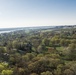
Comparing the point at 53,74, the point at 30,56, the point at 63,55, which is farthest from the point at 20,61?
the point at 63,55

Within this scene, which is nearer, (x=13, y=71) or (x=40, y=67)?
(x=13, y=71)

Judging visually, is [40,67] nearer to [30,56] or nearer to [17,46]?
[30,56]

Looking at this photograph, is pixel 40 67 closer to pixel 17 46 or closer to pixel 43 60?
pixel 43 60

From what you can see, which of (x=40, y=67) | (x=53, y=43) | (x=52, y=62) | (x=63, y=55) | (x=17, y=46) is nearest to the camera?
(x=40, y=67)

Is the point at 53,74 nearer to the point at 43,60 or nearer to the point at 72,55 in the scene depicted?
the point at 43,60

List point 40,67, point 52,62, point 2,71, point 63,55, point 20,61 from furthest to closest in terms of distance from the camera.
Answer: point 63,55, point 20,61, point 52,62, point 40,67, point 2,71

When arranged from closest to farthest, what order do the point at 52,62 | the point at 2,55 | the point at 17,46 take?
1. the point at 52,62
2. the point at 2,55
3. the point at 17,46

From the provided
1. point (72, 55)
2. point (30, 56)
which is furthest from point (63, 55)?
point (30, 56)

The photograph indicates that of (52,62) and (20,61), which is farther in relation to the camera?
(20,61)

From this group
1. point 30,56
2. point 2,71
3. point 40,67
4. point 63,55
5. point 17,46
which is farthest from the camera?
point 17,46
